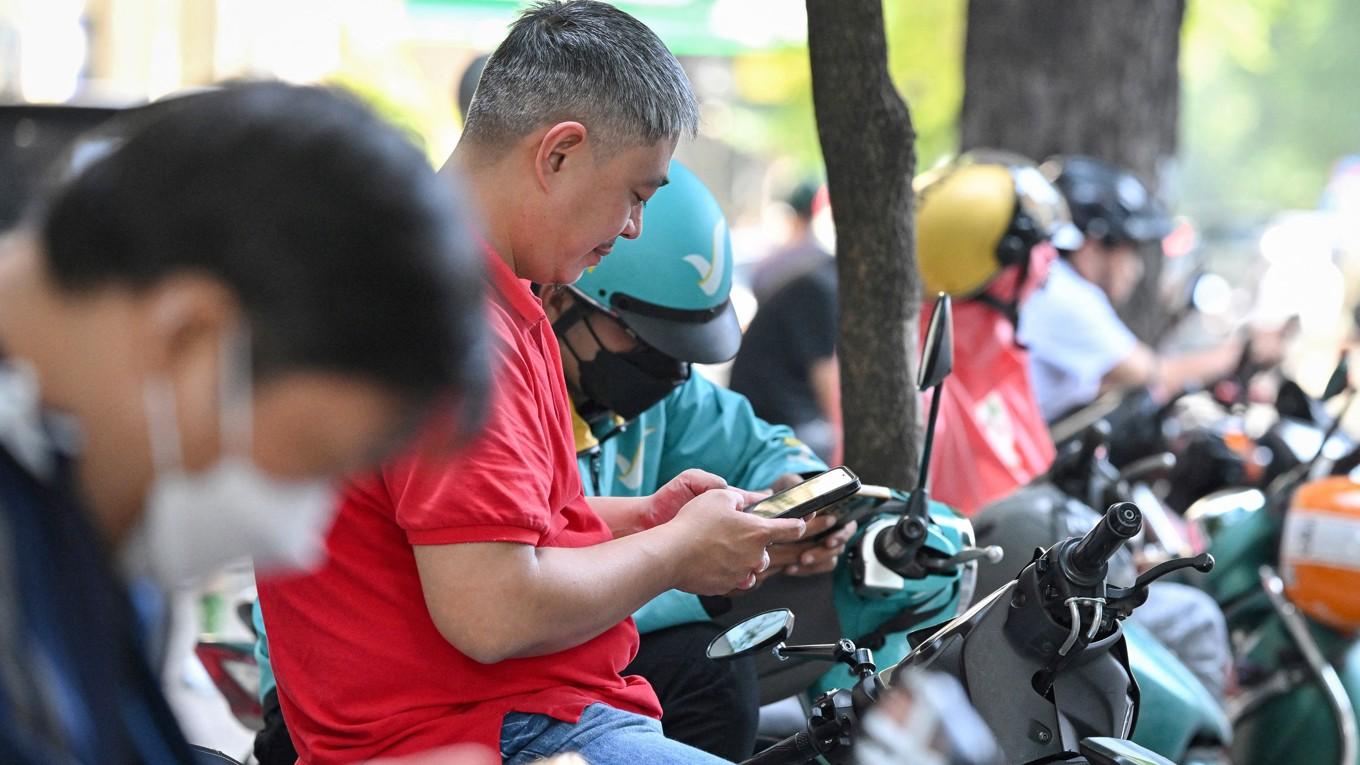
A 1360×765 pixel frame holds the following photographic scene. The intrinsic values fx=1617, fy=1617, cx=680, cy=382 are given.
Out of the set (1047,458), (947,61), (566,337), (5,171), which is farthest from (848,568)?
(947,61)

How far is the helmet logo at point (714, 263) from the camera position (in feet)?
10.9

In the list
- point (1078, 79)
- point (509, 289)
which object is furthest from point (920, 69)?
point (509, 289)

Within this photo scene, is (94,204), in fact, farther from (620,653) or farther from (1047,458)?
(1047,458)

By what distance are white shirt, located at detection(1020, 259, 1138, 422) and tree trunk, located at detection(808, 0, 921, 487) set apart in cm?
195

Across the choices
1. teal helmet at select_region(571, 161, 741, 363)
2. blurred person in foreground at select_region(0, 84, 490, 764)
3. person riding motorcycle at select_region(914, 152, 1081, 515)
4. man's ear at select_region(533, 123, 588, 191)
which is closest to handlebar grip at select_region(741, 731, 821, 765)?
man's ear at select_region(533, 123, 588, 191)

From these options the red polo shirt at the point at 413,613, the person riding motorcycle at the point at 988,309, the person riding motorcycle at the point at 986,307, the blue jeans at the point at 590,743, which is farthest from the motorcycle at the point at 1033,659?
the person riding motorcycle at the point at 986,307

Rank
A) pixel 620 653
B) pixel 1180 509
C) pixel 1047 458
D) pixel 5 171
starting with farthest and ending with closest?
pixel 5 171
pixel 1180 509
pixel 1047 458
pixel 620 653

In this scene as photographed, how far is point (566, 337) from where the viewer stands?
11.0ft

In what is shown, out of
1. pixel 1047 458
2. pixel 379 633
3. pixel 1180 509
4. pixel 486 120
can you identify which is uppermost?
pixel 486 120

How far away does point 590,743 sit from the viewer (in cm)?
230

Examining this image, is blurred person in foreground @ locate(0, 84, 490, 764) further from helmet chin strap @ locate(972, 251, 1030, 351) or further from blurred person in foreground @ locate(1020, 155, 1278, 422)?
blurred person in foreground @ locate(1020, 155, 1278, 422)

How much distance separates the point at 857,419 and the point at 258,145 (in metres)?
2.35

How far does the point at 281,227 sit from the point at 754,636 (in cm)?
124

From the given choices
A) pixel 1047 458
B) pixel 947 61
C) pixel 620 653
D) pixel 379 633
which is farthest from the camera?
pixel 947 61
